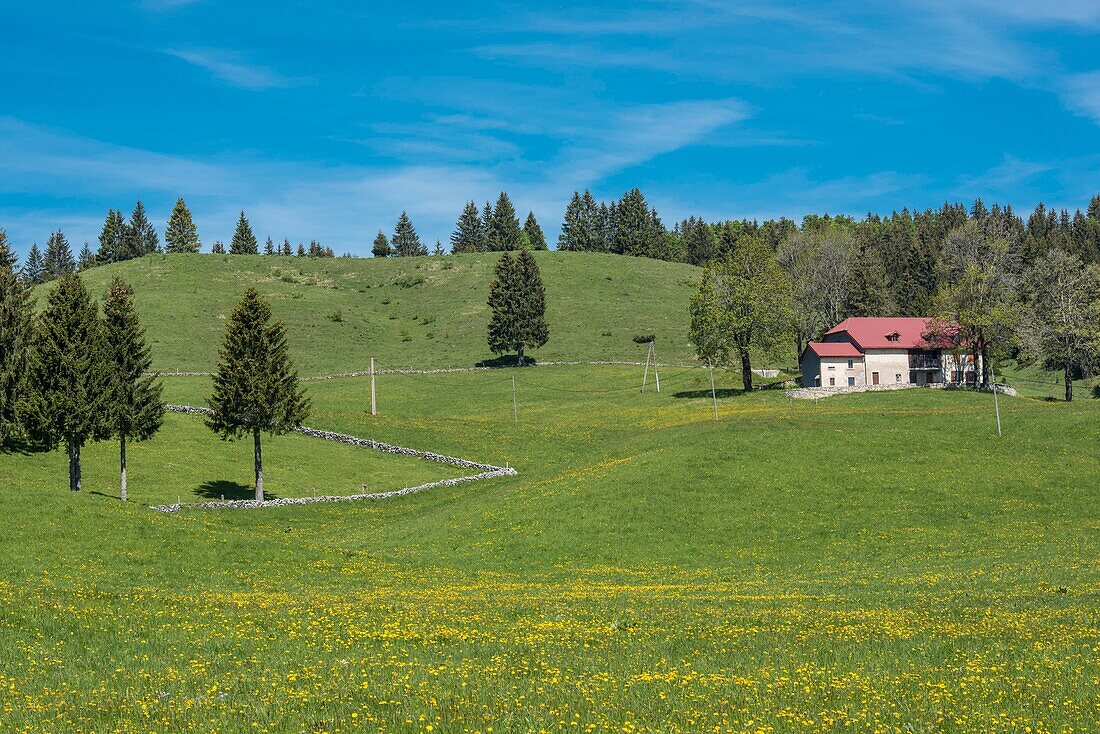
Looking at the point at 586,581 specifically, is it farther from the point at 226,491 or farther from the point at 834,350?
the point at 834,350

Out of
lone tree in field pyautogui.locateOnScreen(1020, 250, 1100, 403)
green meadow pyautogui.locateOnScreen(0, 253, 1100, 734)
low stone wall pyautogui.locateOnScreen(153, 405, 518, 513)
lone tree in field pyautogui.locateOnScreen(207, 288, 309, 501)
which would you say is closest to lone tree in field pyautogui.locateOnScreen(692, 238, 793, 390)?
green meadow pyautogui.locateOnScreen(0, 253, 1100, 734)

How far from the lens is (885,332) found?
123 metres

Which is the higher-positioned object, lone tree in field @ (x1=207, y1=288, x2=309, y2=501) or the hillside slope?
the hillside slope

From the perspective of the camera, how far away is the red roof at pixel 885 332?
396 ft

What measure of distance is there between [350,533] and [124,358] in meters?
20.2

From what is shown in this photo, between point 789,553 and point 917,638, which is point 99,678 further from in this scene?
point 789,553

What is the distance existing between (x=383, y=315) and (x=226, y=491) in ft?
394

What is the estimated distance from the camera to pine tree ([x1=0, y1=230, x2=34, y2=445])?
56.7m

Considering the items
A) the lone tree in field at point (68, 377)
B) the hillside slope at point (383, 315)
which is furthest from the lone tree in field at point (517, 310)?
the lone tree in field at point (68, 377)

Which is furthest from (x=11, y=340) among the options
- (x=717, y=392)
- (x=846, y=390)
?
(x=846, y=390)

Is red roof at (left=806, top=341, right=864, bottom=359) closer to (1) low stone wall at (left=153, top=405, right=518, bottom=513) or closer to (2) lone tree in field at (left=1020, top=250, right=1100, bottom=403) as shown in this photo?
(2) lone tree in field at (left=1020, top=250, right=1100, bottom=403)

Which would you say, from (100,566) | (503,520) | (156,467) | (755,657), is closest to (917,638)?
(755,657)

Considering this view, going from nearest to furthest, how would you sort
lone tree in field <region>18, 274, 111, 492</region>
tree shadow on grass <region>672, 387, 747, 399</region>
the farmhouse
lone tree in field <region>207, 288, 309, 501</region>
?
lone tree in field <region>18, 274, 111, 492</region>
lone tree in field <region>207, 288, 309, 501</region>
tree shadow on grass <region>672, 387, 747, 399</region>
the farmhouse

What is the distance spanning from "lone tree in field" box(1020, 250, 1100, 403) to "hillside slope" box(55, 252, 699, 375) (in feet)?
161
